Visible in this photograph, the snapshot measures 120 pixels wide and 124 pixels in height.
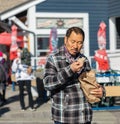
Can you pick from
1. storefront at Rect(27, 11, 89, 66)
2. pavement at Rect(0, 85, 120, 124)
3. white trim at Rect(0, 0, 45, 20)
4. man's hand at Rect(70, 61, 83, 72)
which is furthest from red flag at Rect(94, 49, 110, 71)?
man's hand at Rect(70, 61, 83, 72)

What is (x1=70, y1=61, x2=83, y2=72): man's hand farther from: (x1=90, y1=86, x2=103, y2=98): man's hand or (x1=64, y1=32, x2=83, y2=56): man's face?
(x1=90, y1=86, x2=103, y2=98): man's hand

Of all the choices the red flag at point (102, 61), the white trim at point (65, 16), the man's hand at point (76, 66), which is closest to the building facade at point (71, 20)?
the white trim at point (65, 16)

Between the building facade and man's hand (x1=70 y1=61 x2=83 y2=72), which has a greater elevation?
the building facade

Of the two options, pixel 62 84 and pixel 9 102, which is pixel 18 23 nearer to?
pixel 9 102

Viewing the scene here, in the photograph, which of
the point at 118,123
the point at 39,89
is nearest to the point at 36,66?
the point at 39,89

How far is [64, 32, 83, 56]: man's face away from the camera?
3.78 metres

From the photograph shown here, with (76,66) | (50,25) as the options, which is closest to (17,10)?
(50,25)

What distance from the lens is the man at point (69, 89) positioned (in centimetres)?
380

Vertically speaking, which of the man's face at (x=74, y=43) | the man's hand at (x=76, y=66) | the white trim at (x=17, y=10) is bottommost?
the man's hand at (x=76, y=66)

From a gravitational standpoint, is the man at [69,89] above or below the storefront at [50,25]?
below

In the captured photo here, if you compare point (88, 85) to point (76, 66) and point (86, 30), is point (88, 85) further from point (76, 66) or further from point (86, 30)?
point (86, 30)

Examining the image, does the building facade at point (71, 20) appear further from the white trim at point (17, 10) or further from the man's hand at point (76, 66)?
the man's hand at point (76, 66)

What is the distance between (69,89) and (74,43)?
15.9 inches

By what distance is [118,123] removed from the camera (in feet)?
32.9
